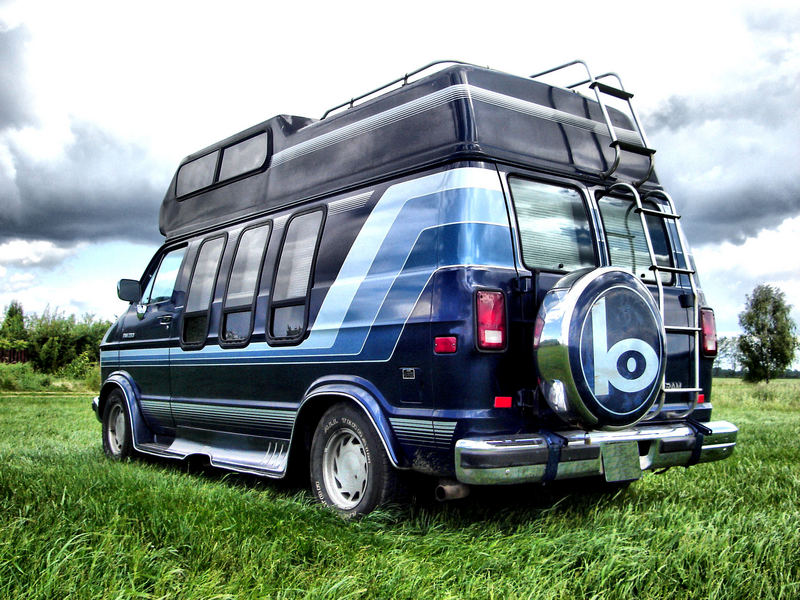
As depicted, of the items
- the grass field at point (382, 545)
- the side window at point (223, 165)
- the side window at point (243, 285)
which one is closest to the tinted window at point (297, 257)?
the side window at point (243, 285)

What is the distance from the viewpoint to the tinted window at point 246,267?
6246 mm

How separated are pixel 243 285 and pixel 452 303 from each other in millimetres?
2549

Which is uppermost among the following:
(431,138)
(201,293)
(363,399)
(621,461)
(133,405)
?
(431,138)

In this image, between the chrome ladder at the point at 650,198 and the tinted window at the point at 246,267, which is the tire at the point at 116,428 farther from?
the chrome ladder at the point at 650,198

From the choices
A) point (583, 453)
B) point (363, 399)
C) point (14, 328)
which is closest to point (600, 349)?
point (583, 453)

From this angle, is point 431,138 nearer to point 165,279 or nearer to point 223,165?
point 223,165

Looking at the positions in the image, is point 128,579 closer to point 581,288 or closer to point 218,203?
point 581,288

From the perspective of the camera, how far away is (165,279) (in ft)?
25.3

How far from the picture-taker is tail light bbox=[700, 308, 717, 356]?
18.4 feet

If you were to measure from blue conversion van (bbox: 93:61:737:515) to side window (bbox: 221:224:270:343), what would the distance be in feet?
0.06

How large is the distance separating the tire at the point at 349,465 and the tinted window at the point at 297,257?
3.41 ft

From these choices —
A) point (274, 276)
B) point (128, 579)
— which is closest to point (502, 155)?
point (274, 276)

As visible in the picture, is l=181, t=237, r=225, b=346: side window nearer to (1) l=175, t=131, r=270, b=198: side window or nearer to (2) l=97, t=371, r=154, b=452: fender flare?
(1) l=175, t=131, r=270, b=198: side window

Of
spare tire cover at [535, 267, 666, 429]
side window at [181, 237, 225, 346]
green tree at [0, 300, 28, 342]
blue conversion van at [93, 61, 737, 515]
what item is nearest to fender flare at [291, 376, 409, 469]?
blue conversion van at [93, 61, 737, 515]
